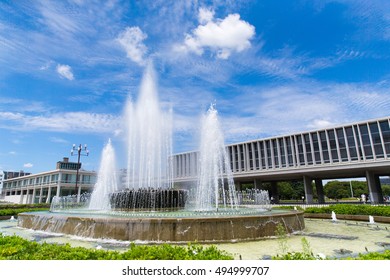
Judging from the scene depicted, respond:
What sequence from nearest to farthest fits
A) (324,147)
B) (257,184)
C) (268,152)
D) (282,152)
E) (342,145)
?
(342,145), (324,147), (282,152), (257,184), (268,152)

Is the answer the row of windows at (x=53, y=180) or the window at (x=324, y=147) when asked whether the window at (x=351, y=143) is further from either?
the row of windows at (x=53, y=180)

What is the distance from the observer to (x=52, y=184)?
52625 millimetres

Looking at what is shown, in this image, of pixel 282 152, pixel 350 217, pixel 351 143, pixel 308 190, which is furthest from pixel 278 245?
pixel 282 152

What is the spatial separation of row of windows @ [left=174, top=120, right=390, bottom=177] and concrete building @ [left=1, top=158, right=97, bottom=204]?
24.0 metres

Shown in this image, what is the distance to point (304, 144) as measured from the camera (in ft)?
133

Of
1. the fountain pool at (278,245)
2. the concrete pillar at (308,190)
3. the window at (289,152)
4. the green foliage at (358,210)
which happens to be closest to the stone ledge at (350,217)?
the green foliage at (358,210)

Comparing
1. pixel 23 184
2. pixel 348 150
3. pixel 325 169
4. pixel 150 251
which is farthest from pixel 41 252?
pixel 23 184

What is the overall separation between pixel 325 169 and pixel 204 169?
22996mm

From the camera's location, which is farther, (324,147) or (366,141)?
(324,147)

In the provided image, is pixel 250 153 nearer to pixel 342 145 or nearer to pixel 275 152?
pixel 275 152

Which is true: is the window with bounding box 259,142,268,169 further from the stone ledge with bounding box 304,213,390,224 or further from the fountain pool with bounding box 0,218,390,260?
the fountain pool with bounding box 0,218,390,260

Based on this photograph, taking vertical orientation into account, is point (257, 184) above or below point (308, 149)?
below

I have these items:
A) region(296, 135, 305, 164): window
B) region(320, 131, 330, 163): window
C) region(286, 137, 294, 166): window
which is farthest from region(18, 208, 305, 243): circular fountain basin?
region(286, 137, 294, 166): window

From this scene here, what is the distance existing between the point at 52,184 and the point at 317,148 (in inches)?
2063
